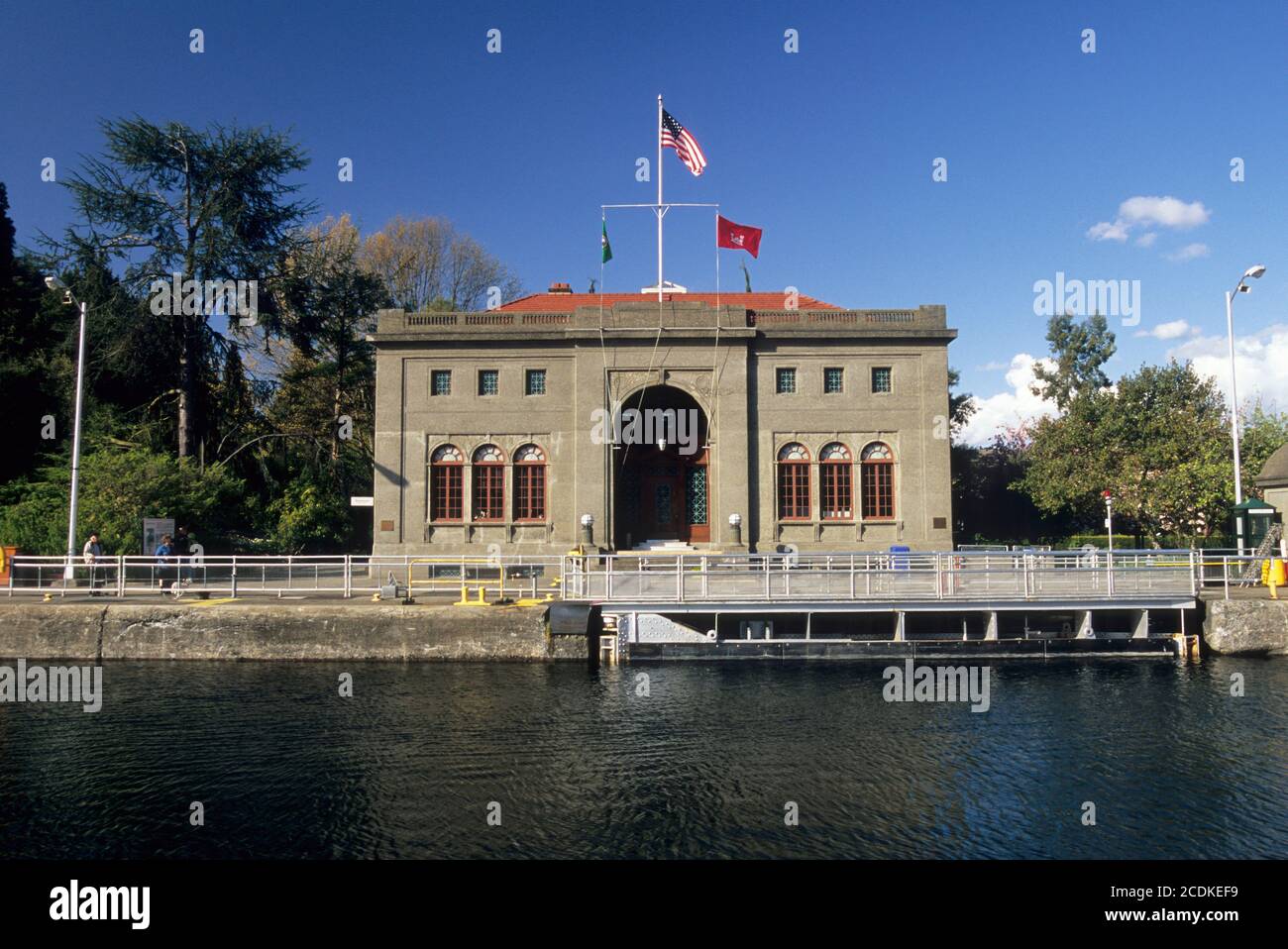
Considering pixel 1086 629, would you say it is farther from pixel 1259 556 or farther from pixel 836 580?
pixel 1259 556

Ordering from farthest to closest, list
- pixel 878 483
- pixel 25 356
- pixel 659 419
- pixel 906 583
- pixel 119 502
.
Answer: pixel 25 356 → pixel 659 419 → pixel 878 483 → pixel 119 502 → pixel 906 583

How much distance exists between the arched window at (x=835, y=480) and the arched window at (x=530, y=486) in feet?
34.5

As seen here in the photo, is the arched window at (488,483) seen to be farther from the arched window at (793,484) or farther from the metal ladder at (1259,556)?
the metal ladder at (1259,556)

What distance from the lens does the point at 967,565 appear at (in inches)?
846

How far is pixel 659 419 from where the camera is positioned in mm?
33125

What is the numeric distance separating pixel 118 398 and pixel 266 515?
356 inches

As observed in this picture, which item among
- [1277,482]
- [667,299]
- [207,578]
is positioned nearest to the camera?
[207,578]

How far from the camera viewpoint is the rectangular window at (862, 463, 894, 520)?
3241 cm

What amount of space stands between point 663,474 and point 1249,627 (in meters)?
19.8

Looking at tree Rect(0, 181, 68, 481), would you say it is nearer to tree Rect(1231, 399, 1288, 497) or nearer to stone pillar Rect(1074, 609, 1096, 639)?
stone pillar Rect(1074, 609, 1096, 639)

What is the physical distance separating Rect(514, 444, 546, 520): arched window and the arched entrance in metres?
2.88

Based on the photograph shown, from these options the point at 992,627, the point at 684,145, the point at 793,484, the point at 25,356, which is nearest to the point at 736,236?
the point at 684,145
